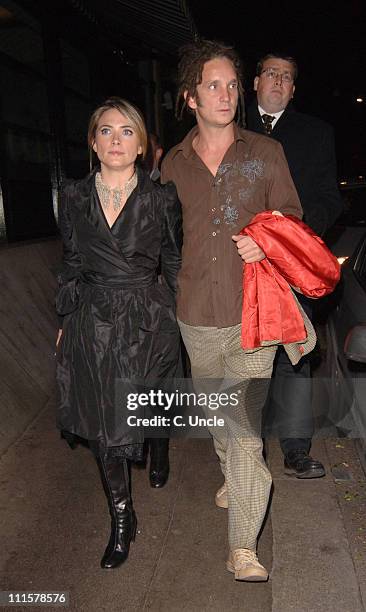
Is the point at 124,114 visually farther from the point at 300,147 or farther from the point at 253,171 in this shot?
the point at 300,147

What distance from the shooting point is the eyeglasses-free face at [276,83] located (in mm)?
3586

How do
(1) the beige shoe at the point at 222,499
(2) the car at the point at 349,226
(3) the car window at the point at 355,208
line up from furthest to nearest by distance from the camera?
(3) the car window at the point at 355,208 < (2) the car at the point at 349,226 < (1) the beige shoe at the point at 222,499

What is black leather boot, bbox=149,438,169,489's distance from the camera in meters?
3.71

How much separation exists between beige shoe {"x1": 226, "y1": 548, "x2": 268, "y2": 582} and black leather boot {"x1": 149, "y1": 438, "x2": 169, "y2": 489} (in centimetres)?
104

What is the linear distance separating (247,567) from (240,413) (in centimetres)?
66

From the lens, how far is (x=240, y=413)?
2846 millimetres

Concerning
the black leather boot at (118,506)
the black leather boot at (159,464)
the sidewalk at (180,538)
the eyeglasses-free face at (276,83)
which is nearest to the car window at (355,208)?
the eyeglasses-free face at (276,83)

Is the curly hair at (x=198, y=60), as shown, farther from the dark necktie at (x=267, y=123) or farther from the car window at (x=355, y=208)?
the car window at (x=355, y=208)

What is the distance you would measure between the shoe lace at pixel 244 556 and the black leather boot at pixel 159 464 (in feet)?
3.47

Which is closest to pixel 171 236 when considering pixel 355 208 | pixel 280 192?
pixel 280 192

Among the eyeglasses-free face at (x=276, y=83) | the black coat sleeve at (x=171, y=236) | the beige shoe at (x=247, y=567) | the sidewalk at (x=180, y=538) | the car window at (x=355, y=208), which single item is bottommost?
the sidewalk at (x=180, y=538)

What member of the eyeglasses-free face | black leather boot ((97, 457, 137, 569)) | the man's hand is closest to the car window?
the eyeglasses-free face

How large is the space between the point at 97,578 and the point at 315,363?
3539 mm

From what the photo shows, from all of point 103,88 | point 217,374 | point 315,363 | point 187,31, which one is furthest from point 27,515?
point 103,88
